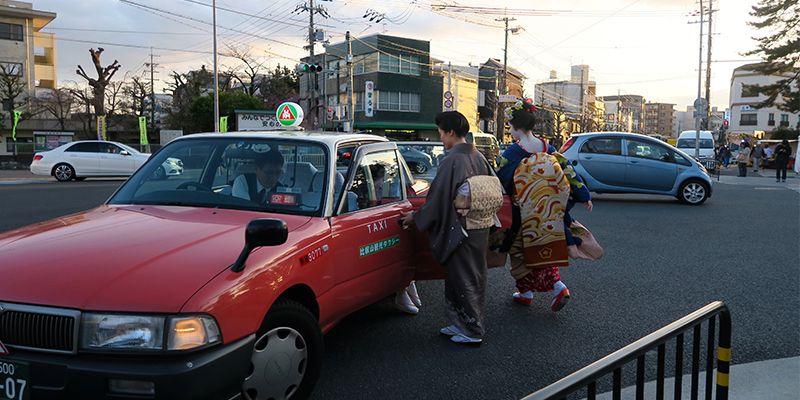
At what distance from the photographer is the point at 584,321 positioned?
515 cm

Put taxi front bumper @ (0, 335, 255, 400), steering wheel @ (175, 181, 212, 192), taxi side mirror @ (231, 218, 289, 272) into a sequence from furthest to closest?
1. steering wheel @ (175, 181, 212, 192)
2. taxi side mirror @ (231, 218, 289, 272)
3. taxi front bumper @ (0, 335, 255, 400)

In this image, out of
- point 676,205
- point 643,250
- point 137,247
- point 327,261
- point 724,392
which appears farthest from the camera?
point 676,205

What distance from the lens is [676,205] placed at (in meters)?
14.1

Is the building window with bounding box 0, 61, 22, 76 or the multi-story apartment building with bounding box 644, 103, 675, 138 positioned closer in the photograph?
the building window with bounding box 0, 61, 22, 76

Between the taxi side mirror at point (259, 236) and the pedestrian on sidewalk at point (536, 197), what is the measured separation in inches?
114

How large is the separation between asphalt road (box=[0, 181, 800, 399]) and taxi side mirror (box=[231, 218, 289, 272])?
1.23 meters

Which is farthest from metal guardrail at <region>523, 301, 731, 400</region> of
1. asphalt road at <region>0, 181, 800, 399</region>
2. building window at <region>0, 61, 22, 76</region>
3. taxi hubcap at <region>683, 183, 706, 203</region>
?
building window at <region>0, 61, 22, 76</region>

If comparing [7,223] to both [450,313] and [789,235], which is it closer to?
[450,313]

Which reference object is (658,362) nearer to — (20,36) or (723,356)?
(723,356)

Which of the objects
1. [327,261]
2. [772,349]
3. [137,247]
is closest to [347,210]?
[327,261]

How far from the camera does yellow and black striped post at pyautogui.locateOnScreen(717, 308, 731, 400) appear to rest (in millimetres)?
2715

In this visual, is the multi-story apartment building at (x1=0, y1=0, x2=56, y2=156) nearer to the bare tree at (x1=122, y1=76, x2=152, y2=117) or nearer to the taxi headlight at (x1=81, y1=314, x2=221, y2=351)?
the bare tree at (x1=122, y1=76, x2=152, y2=117)

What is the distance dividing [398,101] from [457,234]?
4911 cm

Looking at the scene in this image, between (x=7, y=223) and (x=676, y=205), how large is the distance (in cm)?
1384
